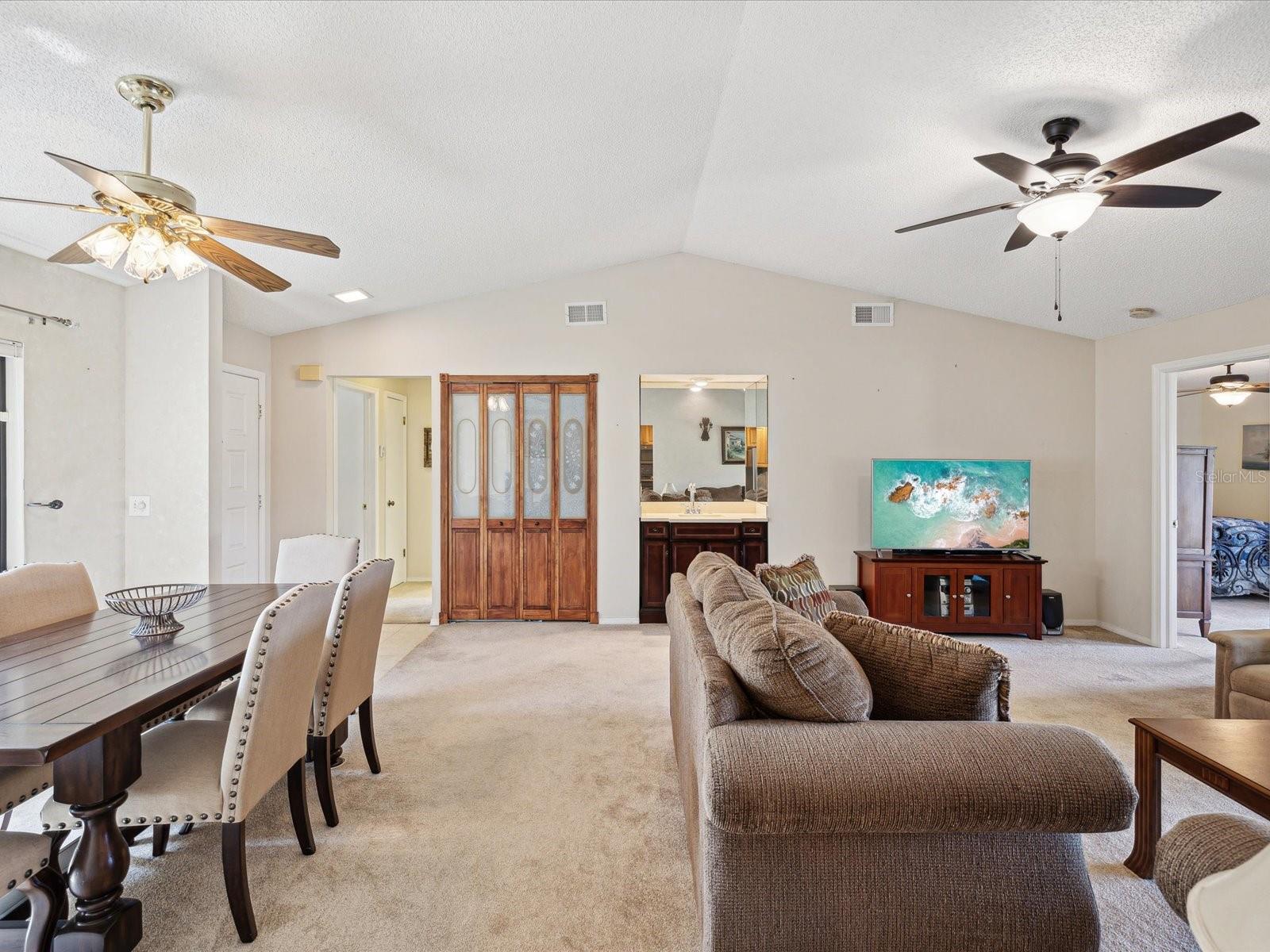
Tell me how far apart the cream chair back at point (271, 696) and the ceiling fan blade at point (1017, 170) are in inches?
101

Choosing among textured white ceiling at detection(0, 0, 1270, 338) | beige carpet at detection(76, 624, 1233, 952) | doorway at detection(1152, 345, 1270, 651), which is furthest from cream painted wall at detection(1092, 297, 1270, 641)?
beige carpet at detection(76, 624, 1233, 952)

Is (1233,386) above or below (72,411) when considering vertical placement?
above

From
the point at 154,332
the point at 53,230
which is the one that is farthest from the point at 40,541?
the point at 53,230

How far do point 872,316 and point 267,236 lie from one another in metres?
4.44

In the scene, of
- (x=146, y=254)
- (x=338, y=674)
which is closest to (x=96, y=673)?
(x=338, y=674)

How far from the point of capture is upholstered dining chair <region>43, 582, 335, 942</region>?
1688 mm

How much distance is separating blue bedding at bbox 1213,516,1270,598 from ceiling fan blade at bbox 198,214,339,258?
7536mm

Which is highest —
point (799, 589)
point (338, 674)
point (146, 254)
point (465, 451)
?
point (146, 254)

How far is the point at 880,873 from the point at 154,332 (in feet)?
15.4

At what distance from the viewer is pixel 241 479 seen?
495 centimetres

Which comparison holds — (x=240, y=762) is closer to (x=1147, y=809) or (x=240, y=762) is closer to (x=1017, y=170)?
(x=1147, y=809)

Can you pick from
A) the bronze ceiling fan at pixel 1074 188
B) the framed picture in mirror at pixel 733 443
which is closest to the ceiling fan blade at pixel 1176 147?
the bronze ceiling fan at pixel 1074 188

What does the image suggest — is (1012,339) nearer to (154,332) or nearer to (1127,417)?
(1127,417)

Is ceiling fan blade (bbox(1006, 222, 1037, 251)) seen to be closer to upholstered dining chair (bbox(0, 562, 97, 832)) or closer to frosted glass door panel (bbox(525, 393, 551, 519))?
frosted glass door panel (bbox(525, 393, 551, 519))
